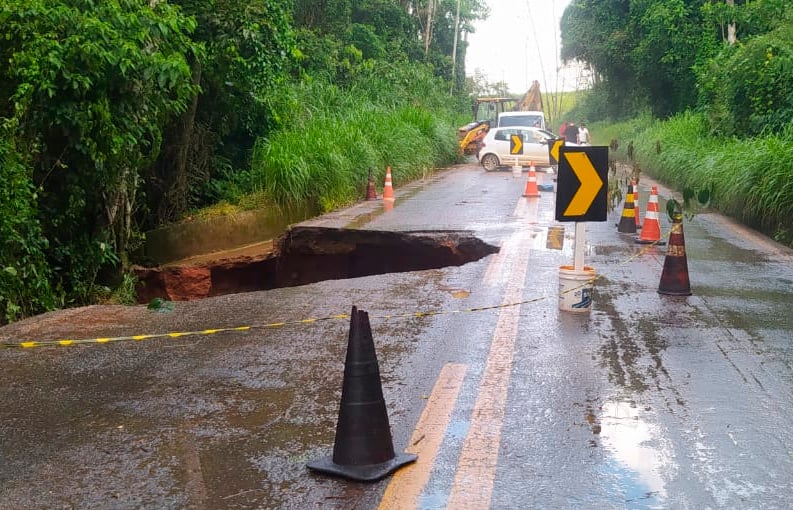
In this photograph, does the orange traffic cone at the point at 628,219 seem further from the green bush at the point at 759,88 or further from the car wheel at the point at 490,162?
the car wheel at the point at 490,162

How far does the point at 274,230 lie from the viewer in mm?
14906

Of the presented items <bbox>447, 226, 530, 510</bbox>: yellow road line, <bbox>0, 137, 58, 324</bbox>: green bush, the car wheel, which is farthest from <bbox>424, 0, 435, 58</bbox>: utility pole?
<bbox>447, 226, 530, 510</bbox>: yellow road line

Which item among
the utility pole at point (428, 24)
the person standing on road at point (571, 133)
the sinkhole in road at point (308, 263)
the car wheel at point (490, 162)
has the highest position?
the utility pole at point (428, 24)

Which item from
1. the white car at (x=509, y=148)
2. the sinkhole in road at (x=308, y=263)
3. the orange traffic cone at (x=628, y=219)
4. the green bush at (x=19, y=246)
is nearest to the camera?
the green bush at (x=19, y=246)

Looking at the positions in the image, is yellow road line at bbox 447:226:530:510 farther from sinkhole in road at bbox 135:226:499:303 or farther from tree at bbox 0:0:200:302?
tree at bbox 0:0:200:302

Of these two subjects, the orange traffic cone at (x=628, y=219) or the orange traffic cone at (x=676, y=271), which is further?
the orange traffic cone at (x=628, y=219)

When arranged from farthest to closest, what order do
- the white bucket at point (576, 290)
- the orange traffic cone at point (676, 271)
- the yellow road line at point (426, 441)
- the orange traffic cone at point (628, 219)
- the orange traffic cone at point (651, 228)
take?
the orange traffic cone at point (628, 219)
the orange traffic cone at point (651, 228)
the orange traffic cone at point (676, 271)
the white bucket at point (576, 290)
the yellow road line at point (426, 441)

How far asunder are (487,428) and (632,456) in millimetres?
770

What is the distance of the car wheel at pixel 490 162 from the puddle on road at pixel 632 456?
911 inches

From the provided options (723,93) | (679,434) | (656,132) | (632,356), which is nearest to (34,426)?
(679,434)

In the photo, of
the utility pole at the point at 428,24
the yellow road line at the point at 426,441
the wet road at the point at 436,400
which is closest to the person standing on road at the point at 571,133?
the utility pole at the point at 428,24

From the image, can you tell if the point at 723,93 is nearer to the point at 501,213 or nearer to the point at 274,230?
the point at 501,213

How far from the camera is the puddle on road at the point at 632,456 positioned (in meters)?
3.60

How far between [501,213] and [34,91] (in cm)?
834
